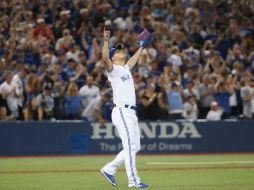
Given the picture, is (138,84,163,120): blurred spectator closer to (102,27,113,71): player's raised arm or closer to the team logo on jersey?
the team logo on jersey

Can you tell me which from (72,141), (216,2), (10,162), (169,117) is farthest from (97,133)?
(216,2)

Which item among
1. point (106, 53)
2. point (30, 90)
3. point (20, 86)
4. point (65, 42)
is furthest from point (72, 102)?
point (106, 53)

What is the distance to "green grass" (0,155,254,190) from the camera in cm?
1244

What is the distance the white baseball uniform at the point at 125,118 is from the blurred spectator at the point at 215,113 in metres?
9.66

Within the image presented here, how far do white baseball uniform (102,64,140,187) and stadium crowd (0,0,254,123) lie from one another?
8.68 m

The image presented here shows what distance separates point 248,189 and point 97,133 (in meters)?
10.3

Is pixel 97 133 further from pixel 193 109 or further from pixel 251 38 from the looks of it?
pixel 251 38

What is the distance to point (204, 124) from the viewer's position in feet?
71.7

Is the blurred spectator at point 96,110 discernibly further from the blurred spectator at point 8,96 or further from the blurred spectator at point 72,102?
the blurred spectator at point 8,96

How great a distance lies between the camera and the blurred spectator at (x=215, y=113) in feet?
71.2

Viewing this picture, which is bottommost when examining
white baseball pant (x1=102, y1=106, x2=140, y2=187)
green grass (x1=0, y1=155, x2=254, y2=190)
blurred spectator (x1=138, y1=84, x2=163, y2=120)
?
green grass (x1=0, y1=155, x2=254, y2=190)

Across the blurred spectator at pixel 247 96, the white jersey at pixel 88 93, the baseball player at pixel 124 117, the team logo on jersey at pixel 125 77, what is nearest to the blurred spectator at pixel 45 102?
the white jersey at pixel 88 93

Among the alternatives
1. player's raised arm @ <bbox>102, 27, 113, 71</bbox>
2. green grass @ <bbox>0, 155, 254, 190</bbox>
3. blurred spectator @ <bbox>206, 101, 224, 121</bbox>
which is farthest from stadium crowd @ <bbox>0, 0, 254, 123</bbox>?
player's raised arm @ <bbox>102, 27, 113, 71</bbox>

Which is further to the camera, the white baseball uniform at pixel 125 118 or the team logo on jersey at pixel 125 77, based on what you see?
the team logo on jersey at pixel 125 77
